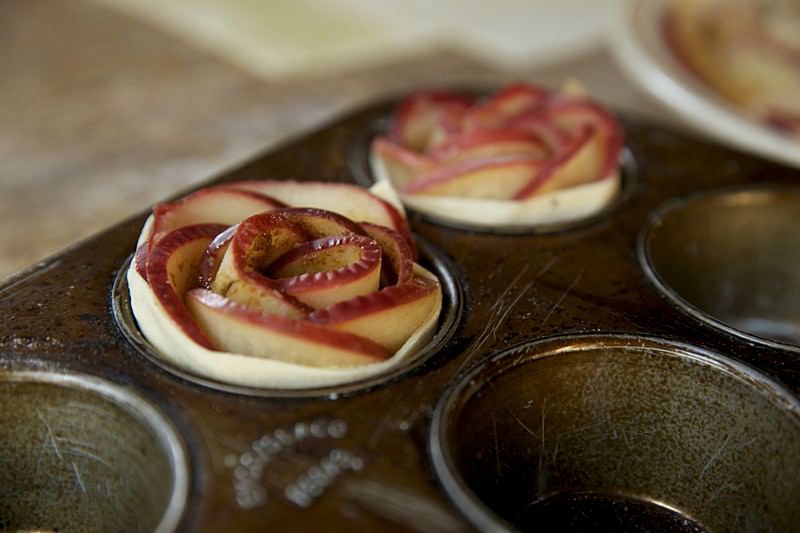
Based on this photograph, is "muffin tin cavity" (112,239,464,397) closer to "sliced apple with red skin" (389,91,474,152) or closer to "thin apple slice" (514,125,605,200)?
"thin apple slice" (514,125,605,200)

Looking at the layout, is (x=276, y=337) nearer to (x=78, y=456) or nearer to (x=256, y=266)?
(x=256, y=266)

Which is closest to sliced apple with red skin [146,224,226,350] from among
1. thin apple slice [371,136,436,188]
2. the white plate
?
thin apple slice [371,136,436,188]

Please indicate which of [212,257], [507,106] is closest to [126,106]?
[507,106]

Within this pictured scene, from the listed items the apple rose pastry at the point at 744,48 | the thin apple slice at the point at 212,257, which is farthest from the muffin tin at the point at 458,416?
the apple rose pastry at the point at 744,48

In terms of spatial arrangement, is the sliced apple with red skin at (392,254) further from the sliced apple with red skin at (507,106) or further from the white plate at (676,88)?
the white plate at (676,88)

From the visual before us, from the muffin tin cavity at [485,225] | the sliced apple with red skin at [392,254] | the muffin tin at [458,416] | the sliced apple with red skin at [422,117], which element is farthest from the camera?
the sliced apple with red skin at [422,117]
